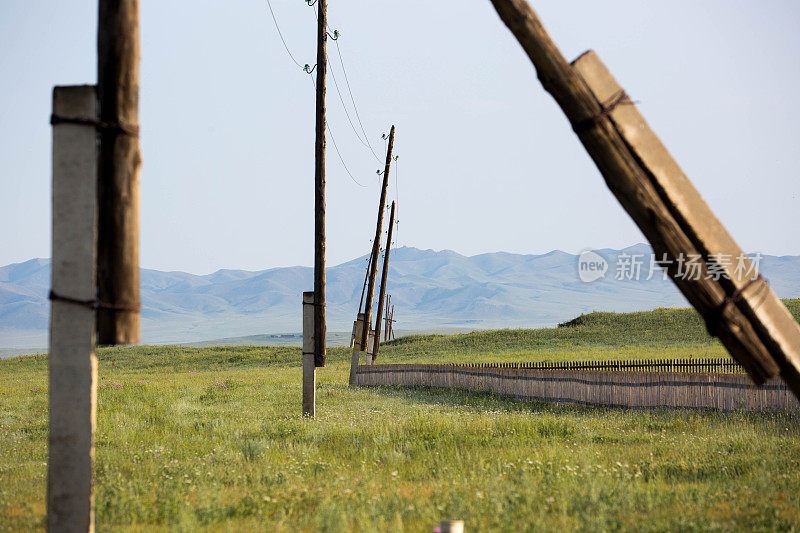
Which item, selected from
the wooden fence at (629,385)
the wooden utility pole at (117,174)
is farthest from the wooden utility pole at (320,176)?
the wooden utility pole at (117,174)

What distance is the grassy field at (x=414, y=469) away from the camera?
5.81 meters

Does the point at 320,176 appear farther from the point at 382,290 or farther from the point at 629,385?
the point at 382,290

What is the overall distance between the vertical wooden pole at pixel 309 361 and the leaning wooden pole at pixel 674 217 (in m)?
11.0

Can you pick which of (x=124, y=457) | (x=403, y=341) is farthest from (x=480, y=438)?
(x=403, y=341)

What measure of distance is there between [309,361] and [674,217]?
38.8ft

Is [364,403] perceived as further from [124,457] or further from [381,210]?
[381,210]

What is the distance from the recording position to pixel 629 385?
16188mm

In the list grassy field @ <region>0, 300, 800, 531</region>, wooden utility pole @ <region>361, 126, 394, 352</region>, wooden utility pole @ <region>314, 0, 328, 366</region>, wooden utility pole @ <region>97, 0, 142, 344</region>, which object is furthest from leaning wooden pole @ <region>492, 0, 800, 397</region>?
wooden utility pole @ <region>361, 126, 394, 352</region>

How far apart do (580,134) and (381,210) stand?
22.6m

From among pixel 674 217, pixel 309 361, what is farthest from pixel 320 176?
pixel 674 217

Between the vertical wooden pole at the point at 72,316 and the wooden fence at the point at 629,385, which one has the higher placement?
the vertical wooden pole at the point at 72,316

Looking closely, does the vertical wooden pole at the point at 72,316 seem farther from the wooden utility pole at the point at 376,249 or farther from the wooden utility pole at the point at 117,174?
the wooden utility pole at the point at 376,249

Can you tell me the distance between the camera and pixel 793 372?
4.10 meters

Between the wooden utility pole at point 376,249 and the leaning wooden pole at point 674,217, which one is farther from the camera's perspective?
the wooden utility pole at point 376,249
